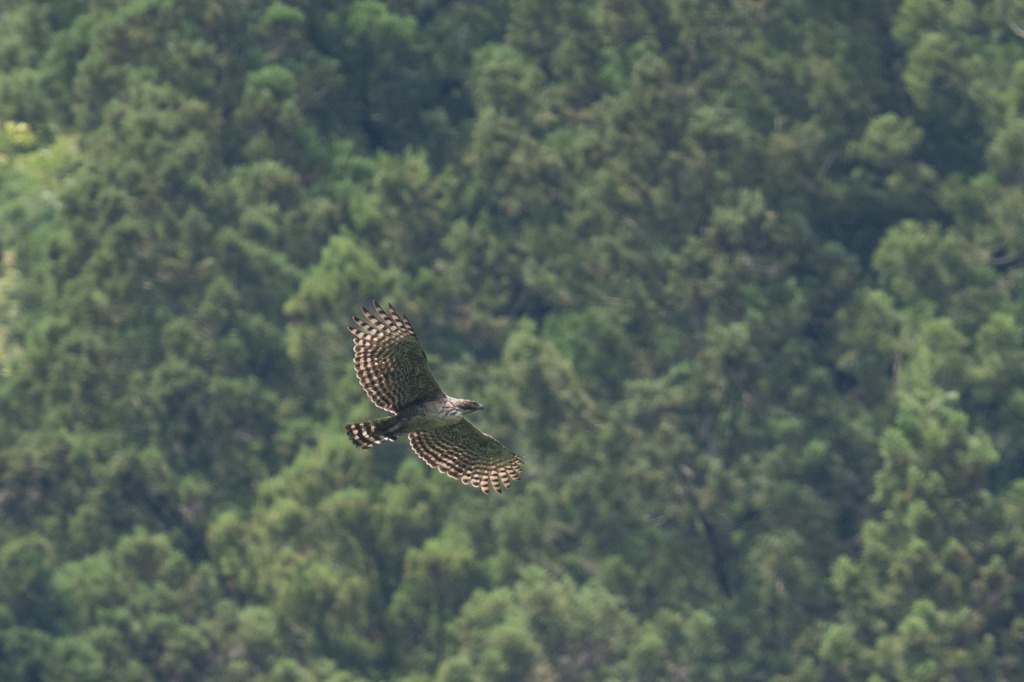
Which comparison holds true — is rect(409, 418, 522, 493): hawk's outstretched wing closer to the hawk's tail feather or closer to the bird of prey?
the bird of prey

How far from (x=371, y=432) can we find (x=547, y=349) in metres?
20.4

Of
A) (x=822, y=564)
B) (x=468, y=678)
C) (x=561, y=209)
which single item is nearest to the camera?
(x=468, y=678)

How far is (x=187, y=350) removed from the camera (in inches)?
1588

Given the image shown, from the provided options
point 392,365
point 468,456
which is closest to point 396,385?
point 392,365

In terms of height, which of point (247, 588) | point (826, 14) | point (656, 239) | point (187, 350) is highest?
point (826, 14)

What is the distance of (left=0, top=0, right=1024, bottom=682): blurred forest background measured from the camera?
37812mm

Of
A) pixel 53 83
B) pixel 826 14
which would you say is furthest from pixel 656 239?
pixel 53 83

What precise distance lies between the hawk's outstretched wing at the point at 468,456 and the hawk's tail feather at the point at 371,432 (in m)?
0.93

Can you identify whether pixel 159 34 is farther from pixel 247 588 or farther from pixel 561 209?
pixel 247 588

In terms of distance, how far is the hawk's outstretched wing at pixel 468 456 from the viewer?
2048 cm

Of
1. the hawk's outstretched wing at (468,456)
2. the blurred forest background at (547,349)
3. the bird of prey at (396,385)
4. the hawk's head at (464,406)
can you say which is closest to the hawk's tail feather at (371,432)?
the bird of prey at (396,385)

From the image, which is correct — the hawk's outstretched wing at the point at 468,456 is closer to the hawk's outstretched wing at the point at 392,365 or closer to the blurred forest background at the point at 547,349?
the hawk's outstretched wing at the point at 392,365

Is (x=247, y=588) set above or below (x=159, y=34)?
below

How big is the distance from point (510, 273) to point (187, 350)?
20.8 ft
